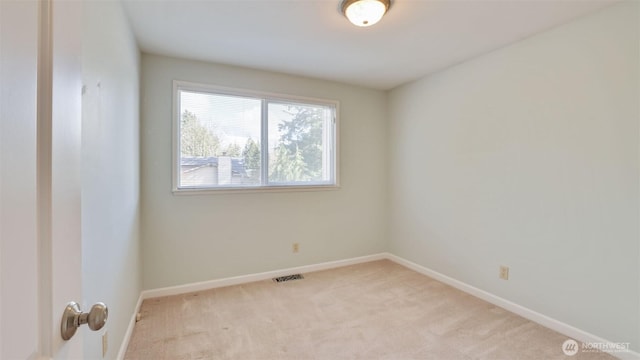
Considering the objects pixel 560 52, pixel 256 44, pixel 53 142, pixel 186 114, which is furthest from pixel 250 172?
pixel 560 52

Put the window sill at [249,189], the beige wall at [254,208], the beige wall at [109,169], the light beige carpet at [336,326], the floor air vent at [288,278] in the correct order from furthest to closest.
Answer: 1. the floor air vent at [288,278]
2. the window sill at [249,189]
3. the beige wall at [254,208]
4. the light beige carpet at [336,326]
5. the beige wall at [109,169]

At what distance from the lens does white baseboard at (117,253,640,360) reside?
2.09 m

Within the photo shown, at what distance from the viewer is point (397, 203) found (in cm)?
396

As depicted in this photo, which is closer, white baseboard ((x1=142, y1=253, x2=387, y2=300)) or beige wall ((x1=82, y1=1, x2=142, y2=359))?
beige wall ((x1=82, y1=1, x2=142, y2=359))

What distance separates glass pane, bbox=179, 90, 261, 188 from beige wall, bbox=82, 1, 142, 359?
1.84 ft

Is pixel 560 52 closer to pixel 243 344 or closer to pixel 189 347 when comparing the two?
pixel 243 344

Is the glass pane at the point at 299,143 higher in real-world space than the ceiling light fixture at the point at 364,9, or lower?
lower

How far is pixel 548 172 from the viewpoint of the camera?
234 cm

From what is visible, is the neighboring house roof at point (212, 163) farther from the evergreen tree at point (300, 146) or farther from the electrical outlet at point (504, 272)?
the electrical outlet at point (504, 272)

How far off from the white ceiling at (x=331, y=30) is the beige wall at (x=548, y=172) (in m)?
0.28

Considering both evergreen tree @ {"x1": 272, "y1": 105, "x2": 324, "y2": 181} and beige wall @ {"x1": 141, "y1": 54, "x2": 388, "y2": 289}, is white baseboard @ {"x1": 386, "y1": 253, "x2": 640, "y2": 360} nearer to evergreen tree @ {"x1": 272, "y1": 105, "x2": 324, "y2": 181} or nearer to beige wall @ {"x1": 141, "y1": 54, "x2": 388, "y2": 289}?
beige wall @ {"x1": 141, "y1": 54, "x2": 388, "y2": 289}

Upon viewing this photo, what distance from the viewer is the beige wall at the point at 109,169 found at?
4.19ft

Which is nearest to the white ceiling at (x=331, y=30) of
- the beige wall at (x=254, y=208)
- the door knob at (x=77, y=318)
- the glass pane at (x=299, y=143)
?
the beige wall at (x=254, y=208)

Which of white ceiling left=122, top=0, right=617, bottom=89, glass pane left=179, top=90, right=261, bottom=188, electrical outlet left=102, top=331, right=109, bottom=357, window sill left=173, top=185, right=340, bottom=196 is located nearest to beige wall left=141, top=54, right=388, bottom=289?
window sill left=173, top=185, right=340, bottom=196
